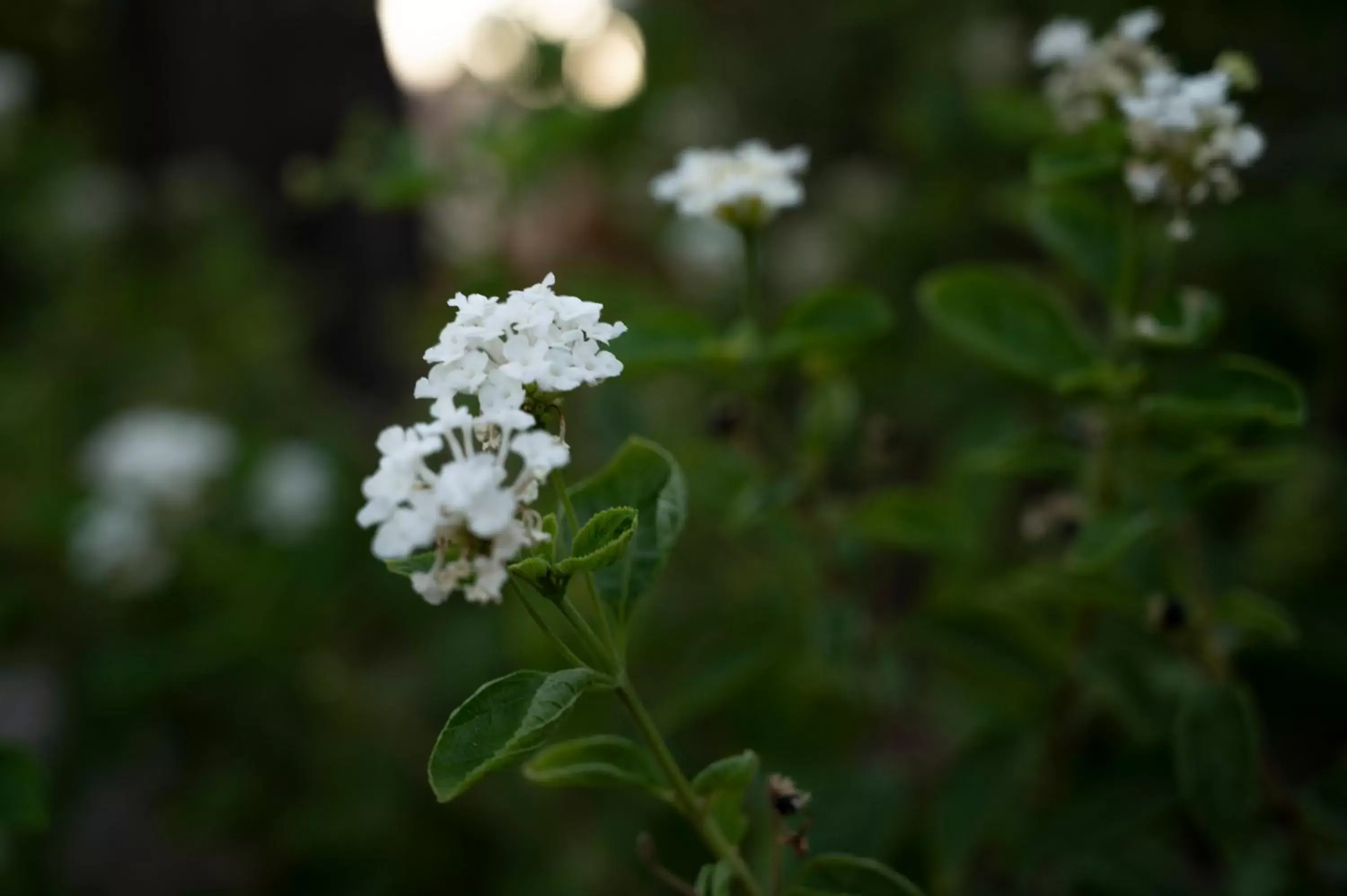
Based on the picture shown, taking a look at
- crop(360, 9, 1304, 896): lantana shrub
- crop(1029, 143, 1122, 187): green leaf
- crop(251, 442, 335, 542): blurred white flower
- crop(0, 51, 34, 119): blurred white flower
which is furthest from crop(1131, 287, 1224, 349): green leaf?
crop(0, 51, 34, 119): blurred white flower

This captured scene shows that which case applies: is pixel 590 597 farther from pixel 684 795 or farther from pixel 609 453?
pixel 609 453

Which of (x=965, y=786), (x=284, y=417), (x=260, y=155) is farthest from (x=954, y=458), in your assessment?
(x=260, y=155)

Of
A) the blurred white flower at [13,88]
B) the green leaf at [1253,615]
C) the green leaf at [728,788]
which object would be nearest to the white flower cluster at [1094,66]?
the green leaf at [1253,615]

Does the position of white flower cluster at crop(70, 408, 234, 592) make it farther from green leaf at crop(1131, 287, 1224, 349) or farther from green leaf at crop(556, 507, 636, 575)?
green leaf at crop(1131, 287, 1224, 349)

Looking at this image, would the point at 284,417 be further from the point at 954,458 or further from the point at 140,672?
the point at 954,458

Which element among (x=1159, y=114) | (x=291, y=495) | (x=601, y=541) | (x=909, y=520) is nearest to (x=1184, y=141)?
(x=1159, y=114)

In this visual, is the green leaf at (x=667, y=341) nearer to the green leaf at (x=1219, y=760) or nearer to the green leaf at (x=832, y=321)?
the green leaf at (x=832, y=321)
